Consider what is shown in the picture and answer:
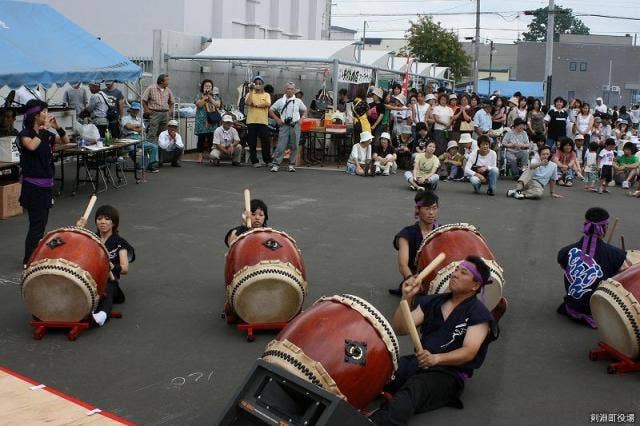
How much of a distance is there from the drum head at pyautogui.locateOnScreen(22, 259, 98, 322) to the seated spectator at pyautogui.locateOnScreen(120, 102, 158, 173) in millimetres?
8880

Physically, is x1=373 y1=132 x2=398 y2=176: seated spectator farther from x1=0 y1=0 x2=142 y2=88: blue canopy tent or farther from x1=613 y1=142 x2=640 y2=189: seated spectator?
x1=0 y1=0 x2=142 y2=88: blue canopy tent

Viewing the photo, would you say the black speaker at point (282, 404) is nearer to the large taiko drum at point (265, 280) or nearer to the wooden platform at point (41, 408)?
the wooden platform at point (41, 408)

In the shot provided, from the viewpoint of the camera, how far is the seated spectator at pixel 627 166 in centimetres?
1566

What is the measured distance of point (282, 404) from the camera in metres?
3.95

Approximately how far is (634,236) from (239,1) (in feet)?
79.4

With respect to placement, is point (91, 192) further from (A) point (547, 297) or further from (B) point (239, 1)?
(B) point (239, 1)

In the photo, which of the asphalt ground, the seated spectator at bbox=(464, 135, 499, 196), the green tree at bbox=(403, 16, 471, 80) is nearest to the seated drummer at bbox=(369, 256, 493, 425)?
the asphalt ground

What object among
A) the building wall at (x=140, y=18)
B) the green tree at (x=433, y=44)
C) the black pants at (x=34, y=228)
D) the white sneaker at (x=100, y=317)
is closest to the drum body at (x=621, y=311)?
the white sneaker at (x=100, y=317)

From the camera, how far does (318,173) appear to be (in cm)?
1616

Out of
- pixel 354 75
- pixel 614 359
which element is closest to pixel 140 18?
pixel 354 75

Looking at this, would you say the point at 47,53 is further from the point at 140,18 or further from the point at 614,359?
the point at 140,18

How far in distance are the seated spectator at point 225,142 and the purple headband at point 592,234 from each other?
10955 millimetres

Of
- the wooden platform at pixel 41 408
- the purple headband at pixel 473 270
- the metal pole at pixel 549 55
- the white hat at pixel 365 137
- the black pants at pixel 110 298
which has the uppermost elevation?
the metal pole at pixel 549 55

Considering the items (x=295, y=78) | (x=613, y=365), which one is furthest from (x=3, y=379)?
(x=295, y=78)
